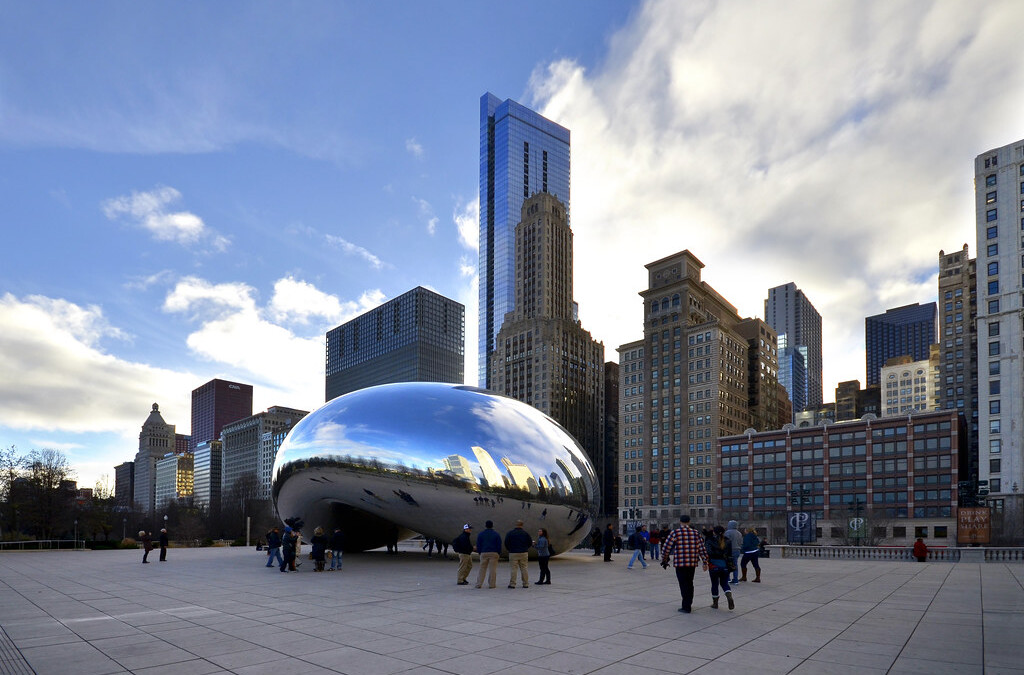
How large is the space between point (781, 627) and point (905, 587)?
27.4 feet

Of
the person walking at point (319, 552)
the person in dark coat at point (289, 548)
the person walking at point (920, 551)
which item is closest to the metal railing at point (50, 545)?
the person in dark coat at point (289, 548)

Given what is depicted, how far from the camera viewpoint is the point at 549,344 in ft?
538

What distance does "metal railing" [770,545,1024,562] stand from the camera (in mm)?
27805

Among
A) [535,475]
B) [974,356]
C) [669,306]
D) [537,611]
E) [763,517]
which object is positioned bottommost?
[763,517]

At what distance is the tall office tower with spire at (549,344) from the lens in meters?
164

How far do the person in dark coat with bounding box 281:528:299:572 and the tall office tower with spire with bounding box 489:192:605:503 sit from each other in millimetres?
139046

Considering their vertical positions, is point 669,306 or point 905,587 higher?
point 669,306

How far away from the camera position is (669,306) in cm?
14262

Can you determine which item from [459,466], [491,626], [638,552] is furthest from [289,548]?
[638,552]

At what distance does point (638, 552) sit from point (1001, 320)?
103 metres

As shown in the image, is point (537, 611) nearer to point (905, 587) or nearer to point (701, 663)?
point (701, 663)

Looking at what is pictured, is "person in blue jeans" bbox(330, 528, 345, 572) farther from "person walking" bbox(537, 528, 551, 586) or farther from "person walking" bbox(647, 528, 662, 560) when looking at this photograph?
"person walking" bbox(647, 528, 662, 560)

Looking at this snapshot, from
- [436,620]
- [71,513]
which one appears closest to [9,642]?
[436,620]

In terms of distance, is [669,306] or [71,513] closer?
[71,513]
